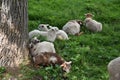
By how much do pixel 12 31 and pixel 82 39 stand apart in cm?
255

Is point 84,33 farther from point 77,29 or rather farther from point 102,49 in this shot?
point 102,49

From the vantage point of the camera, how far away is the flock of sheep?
22.7 feet

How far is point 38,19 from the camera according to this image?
1005 cm

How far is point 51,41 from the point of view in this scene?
8.26 m

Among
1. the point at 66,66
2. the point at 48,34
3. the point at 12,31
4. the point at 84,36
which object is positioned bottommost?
the point at 84,36

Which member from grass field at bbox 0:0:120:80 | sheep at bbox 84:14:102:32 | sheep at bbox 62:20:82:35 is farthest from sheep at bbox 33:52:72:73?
sheep at bbox 84:14:102:32

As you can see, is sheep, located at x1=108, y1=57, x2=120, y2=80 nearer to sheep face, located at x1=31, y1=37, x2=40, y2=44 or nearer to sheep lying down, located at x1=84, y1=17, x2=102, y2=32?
sheep face, located at x1=31, y1=37, x2=40, y2=44

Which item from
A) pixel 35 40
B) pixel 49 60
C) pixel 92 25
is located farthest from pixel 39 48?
pixel 92 25

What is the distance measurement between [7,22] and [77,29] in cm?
302

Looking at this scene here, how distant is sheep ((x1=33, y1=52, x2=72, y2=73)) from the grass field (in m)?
0.12

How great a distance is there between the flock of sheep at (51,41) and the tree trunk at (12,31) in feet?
1.30

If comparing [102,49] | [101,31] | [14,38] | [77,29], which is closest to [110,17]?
[101,31]

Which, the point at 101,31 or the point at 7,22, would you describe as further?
the point at 101,31

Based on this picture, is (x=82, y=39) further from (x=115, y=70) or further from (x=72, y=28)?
(x=115, y=70)
